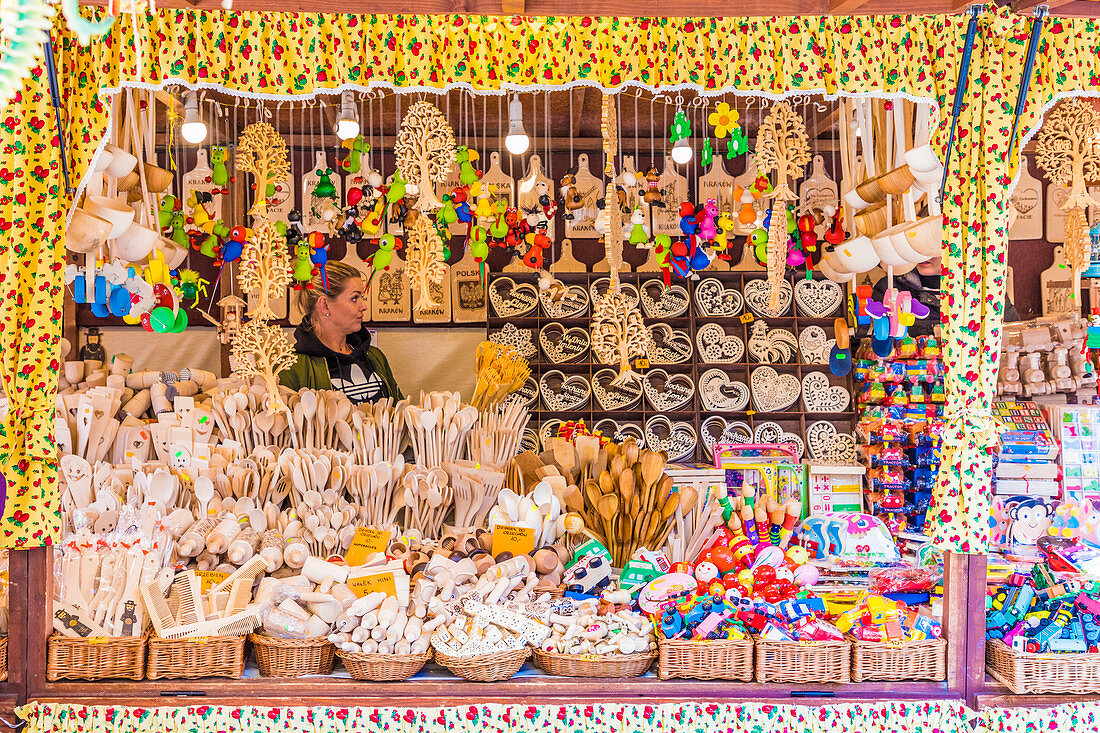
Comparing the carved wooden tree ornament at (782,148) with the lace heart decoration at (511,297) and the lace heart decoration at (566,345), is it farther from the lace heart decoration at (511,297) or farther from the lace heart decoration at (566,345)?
the lace heart decoration at (511,297)

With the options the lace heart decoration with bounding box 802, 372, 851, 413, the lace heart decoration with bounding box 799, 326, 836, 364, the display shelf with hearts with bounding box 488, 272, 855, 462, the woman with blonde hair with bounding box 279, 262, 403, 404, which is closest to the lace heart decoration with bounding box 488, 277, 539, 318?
the display shelf with hearts with bounding box 488, 272, 855, 462

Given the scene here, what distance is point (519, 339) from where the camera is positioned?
21.7ft

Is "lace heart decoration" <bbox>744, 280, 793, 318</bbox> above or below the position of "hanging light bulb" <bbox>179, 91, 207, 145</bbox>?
below

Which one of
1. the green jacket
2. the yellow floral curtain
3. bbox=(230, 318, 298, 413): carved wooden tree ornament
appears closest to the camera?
the yellow floral curtain

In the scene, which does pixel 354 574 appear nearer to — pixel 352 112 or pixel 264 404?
pixel 264 404

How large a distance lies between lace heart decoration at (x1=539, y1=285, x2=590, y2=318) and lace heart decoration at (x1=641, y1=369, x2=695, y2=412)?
2.30 feet

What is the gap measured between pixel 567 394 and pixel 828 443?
1955mm

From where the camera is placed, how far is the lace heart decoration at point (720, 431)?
6.53 m

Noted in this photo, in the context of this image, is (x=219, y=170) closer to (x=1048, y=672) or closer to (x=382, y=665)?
(x=382, y=665)

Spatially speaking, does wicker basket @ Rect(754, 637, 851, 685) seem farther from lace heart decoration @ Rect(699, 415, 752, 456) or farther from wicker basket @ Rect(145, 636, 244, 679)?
lace heart decoration @ Rect(699, 415, 752, 456)

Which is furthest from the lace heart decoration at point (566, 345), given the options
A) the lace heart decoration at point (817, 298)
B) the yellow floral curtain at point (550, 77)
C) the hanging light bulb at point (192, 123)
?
the yellow floral curtain at point (550, 77)

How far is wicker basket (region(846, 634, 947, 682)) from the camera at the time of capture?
300 cm

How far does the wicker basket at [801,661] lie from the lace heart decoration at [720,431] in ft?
11.5

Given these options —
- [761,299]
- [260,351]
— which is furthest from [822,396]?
[260,351]
